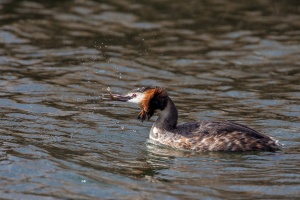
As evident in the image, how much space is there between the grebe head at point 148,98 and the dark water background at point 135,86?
492mm

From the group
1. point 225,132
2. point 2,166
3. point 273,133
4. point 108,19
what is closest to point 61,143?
point 2,166

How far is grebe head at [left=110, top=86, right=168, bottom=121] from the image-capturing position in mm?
11484

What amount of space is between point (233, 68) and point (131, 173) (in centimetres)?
626

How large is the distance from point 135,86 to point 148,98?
3.19m

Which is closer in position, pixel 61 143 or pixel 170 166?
pixel 170 166

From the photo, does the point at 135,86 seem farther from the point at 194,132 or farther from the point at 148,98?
the point at 194,132

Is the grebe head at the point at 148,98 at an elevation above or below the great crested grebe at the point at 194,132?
above

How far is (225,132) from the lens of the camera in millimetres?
11094

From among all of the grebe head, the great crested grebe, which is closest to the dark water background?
the great crested grebe

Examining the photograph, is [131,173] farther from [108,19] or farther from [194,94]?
[108,19]

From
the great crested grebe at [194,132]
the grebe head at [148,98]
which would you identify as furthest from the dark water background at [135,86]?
the grebe head at [148,98]

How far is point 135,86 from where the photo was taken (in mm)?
14664

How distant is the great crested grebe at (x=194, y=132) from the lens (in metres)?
11.0

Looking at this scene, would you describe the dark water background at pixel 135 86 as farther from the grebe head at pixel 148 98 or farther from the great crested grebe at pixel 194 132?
the grebe head at pixel 148 98
